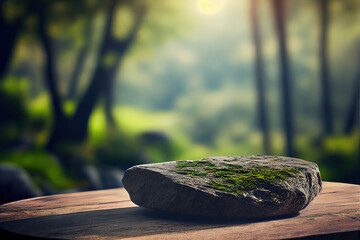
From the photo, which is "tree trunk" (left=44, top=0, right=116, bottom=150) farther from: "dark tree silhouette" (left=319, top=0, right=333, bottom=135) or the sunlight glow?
"dark tree silhouette" (left=319, top=0, right=333, bottom=135)

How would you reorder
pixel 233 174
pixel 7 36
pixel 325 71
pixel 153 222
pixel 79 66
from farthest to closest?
pixel 325 71
pixel 79 66
pixel 7 36
pixel 233 174
pixel 153 222

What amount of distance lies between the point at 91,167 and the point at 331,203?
124 inches

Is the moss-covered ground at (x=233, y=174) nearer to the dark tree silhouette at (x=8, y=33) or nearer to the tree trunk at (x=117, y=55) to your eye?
the tree trunk at (x=117, y=55)

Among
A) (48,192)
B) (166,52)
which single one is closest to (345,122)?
(166,52)

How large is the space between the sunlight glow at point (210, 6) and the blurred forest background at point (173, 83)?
1 cm

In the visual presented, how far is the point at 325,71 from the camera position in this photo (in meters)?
5.86

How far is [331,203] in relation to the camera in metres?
2.77

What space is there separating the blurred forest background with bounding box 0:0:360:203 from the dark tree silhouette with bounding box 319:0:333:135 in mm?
13

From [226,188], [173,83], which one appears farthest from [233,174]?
[173,83]

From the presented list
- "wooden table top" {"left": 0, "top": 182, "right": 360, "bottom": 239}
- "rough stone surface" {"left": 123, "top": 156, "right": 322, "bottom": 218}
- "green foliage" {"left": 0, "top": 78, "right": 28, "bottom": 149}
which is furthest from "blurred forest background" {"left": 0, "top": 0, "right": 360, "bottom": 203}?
"rough stone surface" {"left": 123, "top": 156, "right": 322, "bottom": 218}

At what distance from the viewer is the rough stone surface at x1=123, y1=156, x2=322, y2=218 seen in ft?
7.64

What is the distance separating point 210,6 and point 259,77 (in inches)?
43.8

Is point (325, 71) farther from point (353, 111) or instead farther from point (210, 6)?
point (210, 6)

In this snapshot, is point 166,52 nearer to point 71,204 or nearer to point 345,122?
point 345,122
